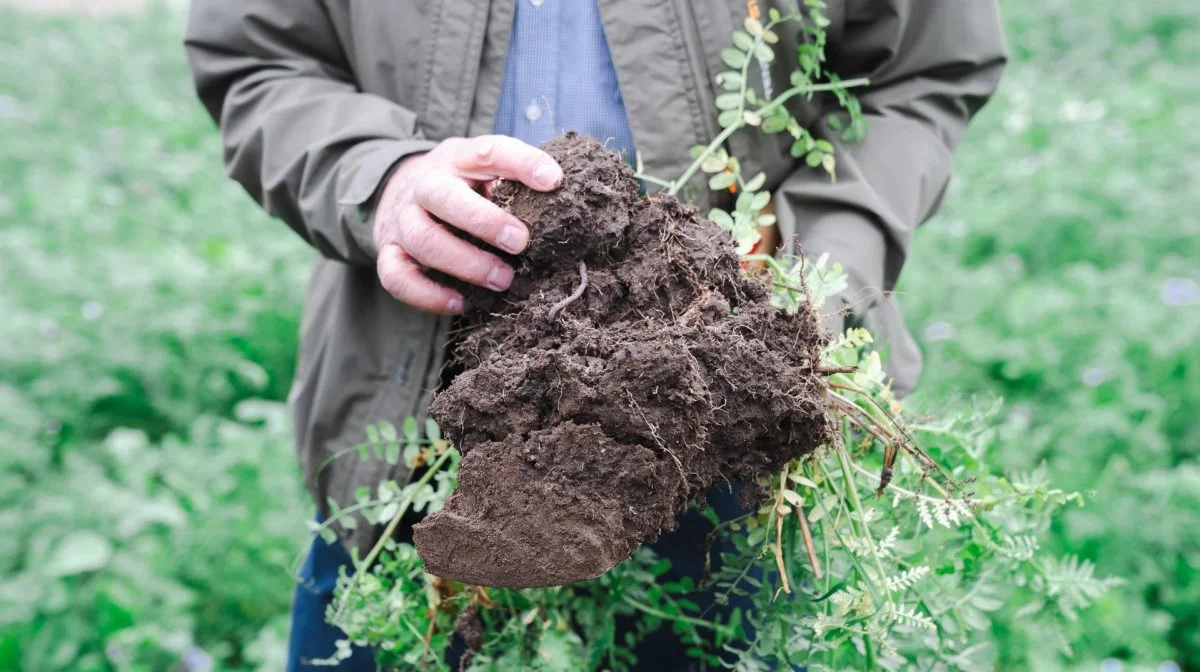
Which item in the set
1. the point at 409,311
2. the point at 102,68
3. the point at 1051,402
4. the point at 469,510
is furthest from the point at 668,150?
the point at 102,68

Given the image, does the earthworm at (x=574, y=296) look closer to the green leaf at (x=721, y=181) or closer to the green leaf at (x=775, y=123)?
the green leaf at (x=721, y=181)

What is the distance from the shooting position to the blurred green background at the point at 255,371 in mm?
2955

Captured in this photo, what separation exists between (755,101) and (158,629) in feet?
7.86

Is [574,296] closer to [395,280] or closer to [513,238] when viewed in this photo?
[513,238]

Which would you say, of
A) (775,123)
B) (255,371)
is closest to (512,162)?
(775,123)

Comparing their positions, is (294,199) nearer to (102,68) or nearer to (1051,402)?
(1051,402)

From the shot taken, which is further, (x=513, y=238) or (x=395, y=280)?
(x=395, y=280)

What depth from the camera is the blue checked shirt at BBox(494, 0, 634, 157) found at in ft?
5.72

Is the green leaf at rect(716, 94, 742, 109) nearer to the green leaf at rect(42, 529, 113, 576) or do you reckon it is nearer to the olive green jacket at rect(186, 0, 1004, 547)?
the olive green jacket at rect(186, 0, 1004, 547)

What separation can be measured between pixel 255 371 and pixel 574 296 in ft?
10.1

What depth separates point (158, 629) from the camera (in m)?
2.91

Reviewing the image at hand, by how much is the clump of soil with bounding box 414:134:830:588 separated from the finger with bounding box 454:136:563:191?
0.02 m

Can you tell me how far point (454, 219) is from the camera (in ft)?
4.49

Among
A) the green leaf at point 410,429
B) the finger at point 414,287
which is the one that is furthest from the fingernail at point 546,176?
the green leaf at point 410,429
